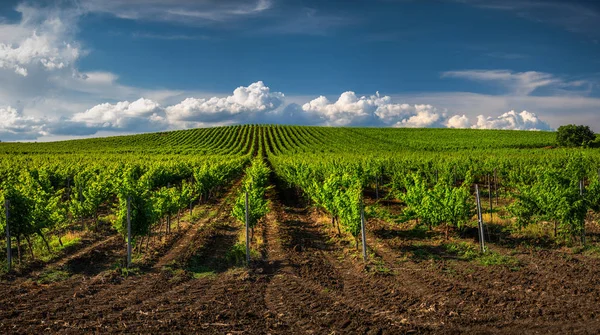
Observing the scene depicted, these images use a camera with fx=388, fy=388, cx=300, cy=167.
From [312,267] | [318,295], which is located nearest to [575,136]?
[312,267]

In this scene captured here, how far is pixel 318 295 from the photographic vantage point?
405 inches

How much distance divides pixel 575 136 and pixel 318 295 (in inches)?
3132

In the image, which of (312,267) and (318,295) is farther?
(312,267)

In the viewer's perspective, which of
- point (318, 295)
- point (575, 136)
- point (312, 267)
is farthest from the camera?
point (575, 136)

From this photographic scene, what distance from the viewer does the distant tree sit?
7075cm

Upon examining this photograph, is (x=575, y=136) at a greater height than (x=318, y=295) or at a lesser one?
greater

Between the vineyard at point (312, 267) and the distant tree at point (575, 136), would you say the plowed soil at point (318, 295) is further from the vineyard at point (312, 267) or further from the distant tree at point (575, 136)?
the distant tree at point (575, 136)

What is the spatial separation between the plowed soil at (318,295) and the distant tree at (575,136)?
71618mm

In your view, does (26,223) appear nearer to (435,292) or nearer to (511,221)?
(435,292)

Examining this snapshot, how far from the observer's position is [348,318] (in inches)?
341

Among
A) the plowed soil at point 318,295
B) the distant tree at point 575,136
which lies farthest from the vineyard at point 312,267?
the distant tree at point 575,136

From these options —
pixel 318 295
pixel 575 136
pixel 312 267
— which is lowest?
pixel 312 267

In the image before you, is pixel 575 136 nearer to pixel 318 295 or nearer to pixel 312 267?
pixel 312 267

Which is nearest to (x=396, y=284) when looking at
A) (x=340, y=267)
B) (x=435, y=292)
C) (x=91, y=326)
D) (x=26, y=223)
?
(x=435, y=292)
